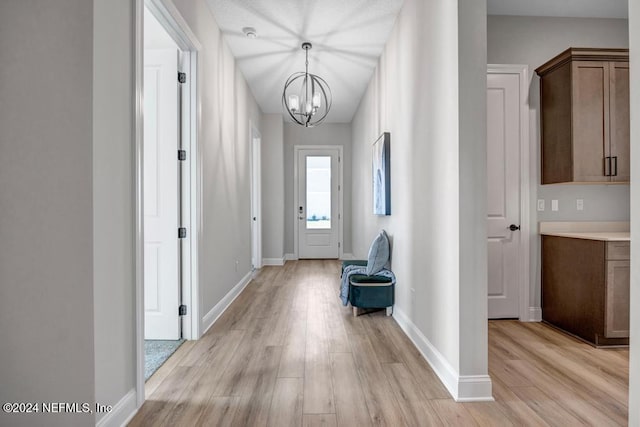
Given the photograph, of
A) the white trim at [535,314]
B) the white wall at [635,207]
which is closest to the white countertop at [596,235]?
the white trim at [535,314]

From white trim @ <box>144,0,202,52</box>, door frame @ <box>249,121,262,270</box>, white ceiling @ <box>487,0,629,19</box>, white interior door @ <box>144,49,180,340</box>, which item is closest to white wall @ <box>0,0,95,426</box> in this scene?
white trim @ <box>144,0,202,52</box>

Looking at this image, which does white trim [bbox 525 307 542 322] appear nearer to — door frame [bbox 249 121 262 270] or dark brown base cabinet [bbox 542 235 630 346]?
dark brown base cabinet [bbox 542 235 630 346]

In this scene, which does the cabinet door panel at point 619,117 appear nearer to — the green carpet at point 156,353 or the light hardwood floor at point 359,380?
the light hardwood floor at point 359,380

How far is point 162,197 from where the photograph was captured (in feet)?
9.43

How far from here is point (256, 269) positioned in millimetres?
6379

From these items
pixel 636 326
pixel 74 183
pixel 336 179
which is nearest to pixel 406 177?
pixel 636 326

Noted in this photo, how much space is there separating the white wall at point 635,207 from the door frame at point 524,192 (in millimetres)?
2390

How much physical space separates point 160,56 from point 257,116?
3.49 m

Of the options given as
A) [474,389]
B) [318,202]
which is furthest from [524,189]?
[318,202]

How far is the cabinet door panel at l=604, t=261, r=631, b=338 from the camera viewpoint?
2660 mm

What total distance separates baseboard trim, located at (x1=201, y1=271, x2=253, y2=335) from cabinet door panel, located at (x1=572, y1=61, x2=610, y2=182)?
3.35 metres

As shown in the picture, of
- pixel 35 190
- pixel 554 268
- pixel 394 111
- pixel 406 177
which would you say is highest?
pixel 394 111

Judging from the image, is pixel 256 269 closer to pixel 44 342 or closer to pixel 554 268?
pixel 554 268

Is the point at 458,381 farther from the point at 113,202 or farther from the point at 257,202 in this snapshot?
the point at 257,202
